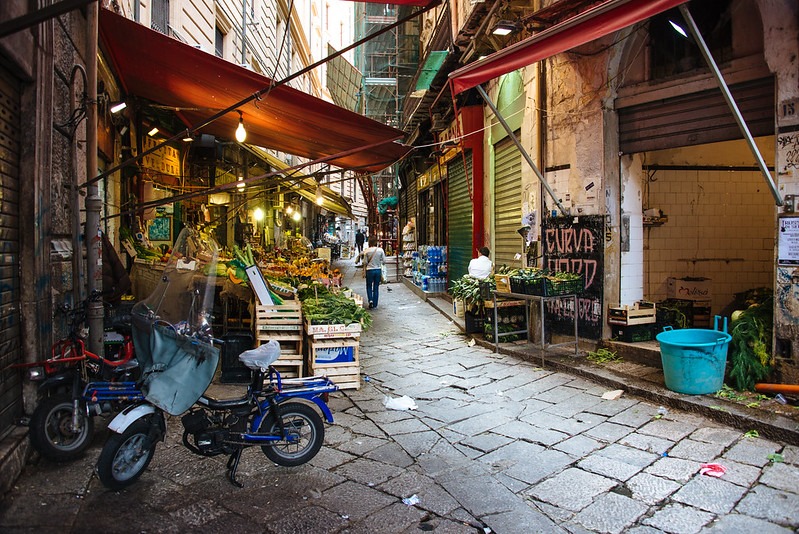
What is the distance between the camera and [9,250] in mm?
4164

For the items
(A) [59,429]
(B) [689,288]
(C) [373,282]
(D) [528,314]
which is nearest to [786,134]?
(B) [689,288]

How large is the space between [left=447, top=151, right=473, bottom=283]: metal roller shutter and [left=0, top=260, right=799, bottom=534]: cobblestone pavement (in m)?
7.69

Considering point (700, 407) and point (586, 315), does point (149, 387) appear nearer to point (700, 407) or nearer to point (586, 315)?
point (700, 407)

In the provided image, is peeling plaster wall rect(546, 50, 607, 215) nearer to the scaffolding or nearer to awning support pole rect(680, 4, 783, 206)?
awning support pole rect(680, 4, 783, 206)

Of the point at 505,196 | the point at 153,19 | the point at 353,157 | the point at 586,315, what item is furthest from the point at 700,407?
the point at 153,19

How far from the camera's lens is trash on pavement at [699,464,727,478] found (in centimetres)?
394

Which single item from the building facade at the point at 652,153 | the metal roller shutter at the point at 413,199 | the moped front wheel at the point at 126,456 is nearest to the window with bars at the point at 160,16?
the building facade at the point at 652,153

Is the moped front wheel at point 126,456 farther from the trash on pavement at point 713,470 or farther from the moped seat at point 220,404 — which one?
the trash on pavement at point 713,470

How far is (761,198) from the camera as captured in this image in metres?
8.69

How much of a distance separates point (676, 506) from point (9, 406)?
517cm

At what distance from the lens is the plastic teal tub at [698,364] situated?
537 cm

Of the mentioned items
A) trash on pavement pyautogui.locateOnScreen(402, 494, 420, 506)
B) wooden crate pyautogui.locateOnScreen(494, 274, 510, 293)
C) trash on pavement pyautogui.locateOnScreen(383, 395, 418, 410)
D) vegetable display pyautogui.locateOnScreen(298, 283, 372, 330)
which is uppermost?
wooden crate pyautogui.locateOnScreen(494, 274, 510, 293)

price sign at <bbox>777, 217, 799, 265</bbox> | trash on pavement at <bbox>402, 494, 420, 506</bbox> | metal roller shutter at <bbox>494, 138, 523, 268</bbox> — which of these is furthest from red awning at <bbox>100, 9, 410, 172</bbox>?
price sign at <bbox>777, 217, 799, 265</bbox>

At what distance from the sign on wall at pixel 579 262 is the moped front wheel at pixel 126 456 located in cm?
607
